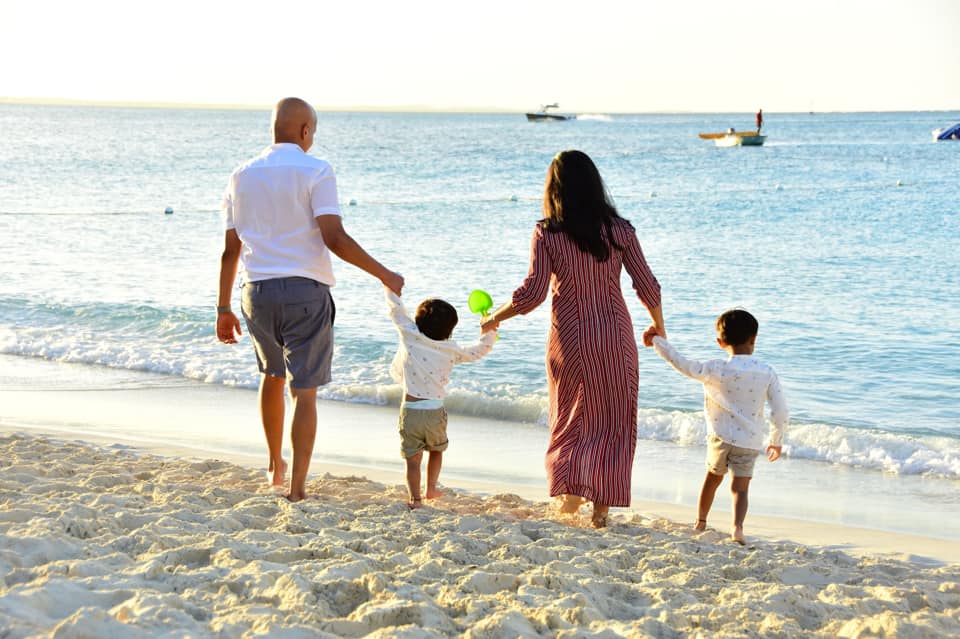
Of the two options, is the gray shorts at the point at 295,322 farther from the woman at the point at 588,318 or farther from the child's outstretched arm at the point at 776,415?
the child's outstretched arm at the point at 776,415

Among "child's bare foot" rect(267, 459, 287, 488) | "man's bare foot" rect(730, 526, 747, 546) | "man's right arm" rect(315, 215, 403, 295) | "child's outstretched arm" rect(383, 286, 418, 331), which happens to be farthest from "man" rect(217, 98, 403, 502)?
"man's bare foot" rect(730, 526, 747, 546)

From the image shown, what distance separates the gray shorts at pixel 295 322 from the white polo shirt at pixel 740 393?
1.43 metres

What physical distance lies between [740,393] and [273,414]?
2.12 meters

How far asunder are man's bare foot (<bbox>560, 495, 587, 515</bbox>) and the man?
119 cm

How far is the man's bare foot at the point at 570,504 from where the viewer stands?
→ 4.64 metres

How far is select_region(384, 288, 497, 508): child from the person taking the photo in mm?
4586

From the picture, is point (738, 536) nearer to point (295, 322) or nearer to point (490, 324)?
point (490, 324)

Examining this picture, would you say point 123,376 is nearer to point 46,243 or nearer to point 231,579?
point 231,579

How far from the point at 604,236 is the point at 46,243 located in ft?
53.2

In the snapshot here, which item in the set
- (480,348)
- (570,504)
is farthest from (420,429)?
(570,504)

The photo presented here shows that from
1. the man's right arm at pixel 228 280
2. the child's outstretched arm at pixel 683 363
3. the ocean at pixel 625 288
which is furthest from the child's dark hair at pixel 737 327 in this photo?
the ocean at pixel 625 288

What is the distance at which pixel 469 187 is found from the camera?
112 feet

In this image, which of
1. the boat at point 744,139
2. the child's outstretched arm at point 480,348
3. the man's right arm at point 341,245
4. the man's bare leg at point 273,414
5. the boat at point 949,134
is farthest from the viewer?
the boat at point 949,134

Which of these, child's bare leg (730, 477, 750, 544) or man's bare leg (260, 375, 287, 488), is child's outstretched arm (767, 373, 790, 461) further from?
man's bare leg (260, 375, 287, 488)
